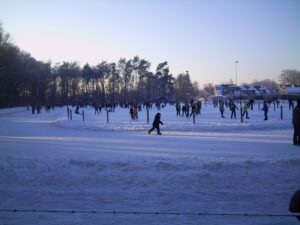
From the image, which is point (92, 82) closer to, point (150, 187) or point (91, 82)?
point (91, 82)

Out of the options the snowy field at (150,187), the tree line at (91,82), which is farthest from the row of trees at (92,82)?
the snowy field at (150,187)

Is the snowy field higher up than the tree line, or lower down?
lower down

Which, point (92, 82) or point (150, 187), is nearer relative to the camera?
point (150, 187)

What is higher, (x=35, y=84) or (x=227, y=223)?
(x=35, y=84)

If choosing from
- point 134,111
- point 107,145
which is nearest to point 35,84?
point 134,111

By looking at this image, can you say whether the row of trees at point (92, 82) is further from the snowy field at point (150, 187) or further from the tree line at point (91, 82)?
the snowy field at point (150, 187)

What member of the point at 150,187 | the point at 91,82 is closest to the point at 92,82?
the point at 91,82

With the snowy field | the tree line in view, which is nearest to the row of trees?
the tree line

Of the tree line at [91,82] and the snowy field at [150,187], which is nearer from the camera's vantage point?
the snowy field at [150,187]

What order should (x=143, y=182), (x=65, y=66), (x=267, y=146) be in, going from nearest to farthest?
(x=143, y=182)
(x=267, y=146)
(x=65, y=66)

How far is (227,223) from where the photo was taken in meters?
5.36

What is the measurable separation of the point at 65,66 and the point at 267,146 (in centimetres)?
9828

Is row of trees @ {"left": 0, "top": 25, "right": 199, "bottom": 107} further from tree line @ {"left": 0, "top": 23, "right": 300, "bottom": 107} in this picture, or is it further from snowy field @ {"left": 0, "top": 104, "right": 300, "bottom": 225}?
snowy field @ {"left": 0, "top": 104, "right": 300, "bottom": 225}

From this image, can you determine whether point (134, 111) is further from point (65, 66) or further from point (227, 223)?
point (65, 66)
